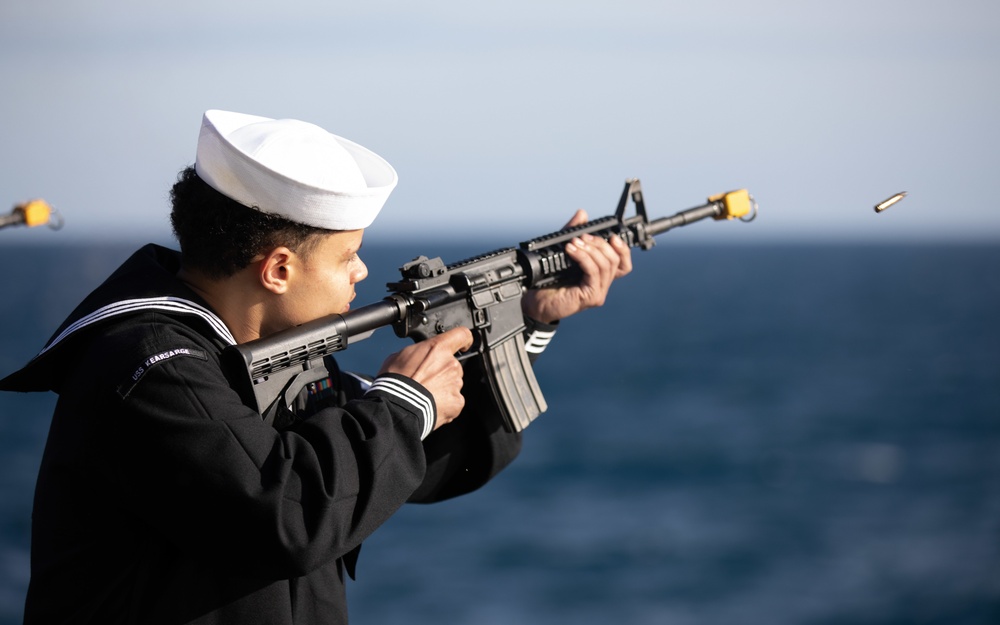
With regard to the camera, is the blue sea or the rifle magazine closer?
the rifle magazine

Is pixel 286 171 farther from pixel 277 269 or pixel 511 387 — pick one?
pixel 511 387

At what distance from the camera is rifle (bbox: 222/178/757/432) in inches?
146

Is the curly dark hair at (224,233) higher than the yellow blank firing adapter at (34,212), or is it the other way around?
the yellow blank firing adapter at (34,212)

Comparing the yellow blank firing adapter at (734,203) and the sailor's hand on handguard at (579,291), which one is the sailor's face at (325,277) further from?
the yellow blank firing adapter at (734,203)

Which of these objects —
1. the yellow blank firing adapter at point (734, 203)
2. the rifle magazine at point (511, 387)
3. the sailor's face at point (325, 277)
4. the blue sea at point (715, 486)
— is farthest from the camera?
the blue sea at point (715, 486)

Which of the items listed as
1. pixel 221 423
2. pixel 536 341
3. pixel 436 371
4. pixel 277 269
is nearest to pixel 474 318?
pixel 536 341

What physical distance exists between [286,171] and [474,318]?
1.44 meters

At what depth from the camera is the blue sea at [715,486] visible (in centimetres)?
4059

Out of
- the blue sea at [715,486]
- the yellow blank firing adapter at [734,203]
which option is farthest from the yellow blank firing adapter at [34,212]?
the blue sea at [715,486]

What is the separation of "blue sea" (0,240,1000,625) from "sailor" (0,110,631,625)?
34.5 metres

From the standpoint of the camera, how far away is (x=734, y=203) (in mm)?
6121

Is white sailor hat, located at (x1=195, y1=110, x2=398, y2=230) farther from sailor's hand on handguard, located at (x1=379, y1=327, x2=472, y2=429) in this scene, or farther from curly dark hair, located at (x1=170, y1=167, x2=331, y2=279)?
sailor's hand on handguard, located at (x1=379, y1=327, x2=472, y2=429)

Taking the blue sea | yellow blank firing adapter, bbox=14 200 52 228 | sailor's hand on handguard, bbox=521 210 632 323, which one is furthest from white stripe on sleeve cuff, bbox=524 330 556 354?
the blue sea

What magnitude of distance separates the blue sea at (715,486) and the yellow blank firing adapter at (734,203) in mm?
32626
